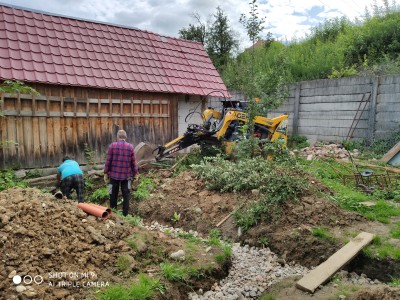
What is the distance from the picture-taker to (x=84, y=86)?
9.26 metres

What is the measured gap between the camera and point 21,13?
9.57 metres

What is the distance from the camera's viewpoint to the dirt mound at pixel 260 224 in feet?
17.6

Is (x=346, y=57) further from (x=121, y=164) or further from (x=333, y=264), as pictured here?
(x=333, y=264)

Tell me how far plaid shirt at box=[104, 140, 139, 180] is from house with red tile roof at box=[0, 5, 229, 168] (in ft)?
10.2

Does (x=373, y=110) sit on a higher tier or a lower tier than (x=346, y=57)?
lower

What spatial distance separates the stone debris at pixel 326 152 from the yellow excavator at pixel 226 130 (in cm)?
157

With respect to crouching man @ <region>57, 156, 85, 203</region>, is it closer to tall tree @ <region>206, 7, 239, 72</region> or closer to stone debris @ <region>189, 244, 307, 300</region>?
stone debris @ <region>189, 244, 307, 300</region>

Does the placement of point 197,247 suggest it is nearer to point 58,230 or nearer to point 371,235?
point 58,230

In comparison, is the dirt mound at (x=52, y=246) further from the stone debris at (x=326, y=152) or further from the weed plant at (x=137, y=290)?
the stone debris at (x=326, y=152)

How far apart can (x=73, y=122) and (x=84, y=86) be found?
108 cm

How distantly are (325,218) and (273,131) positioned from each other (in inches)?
181

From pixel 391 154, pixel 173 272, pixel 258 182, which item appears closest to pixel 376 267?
pixel 258 182

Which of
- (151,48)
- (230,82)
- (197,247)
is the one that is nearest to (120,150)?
(197,247)

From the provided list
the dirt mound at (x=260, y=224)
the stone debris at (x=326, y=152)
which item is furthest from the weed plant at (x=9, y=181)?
the stone debris at (x=326, y=152)
